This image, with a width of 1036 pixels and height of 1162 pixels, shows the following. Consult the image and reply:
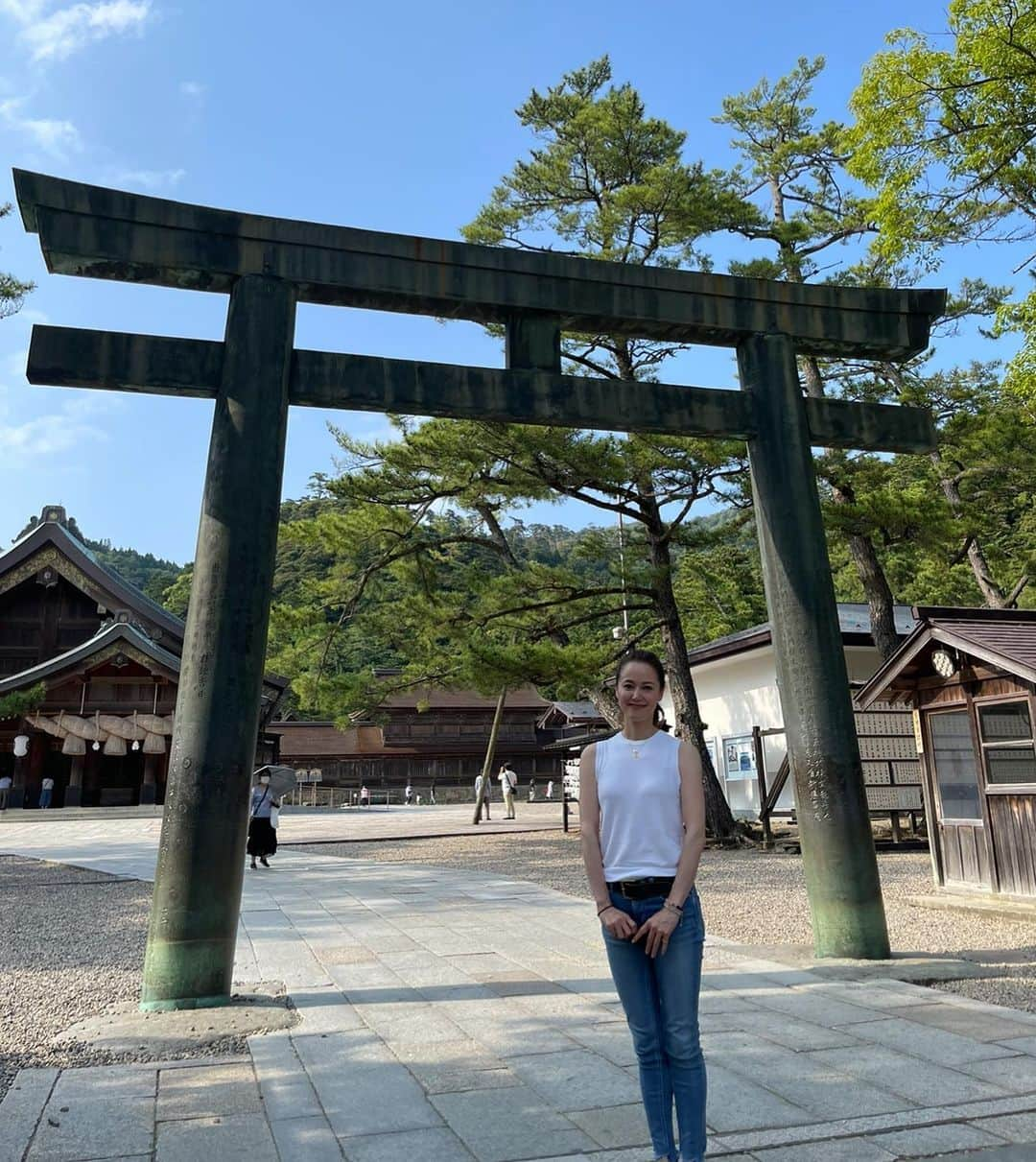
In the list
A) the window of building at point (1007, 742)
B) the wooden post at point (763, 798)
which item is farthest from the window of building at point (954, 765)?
the wooden post at point (763, 798)

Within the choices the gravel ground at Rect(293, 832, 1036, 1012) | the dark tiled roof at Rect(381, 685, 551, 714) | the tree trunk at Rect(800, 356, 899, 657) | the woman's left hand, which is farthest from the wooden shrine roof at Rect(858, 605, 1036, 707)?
the dark tiled roof at Rect(381, 685, 551, 714)

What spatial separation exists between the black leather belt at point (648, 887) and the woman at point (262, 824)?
9.77 meters

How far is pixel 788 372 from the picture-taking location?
249 inches

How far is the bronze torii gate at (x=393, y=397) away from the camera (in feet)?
15.6

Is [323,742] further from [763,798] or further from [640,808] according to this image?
[640,808]

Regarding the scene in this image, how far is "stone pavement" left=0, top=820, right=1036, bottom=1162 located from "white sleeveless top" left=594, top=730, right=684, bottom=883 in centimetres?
96

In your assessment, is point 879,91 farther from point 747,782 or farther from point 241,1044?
point 747,782

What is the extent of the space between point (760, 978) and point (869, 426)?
3.93m

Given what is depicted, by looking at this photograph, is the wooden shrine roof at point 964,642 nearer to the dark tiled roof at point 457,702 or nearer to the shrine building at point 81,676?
the shrine building at point 81,676

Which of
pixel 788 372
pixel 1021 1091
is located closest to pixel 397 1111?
pixel 1021 1091

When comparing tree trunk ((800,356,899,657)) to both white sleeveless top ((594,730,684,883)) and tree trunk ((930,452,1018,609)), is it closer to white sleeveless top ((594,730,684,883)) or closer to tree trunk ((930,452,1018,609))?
tree trunk ((930,452,1018,609))

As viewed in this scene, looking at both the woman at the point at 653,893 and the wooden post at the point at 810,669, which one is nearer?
the woman at the point at 653,893

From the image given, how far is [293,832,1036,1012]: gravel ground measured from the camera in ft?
18.9

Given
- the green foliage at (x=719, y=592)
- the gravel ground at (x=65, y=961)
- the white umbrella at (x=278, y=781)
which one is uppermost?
the green foliage at (x=719, y=592)
